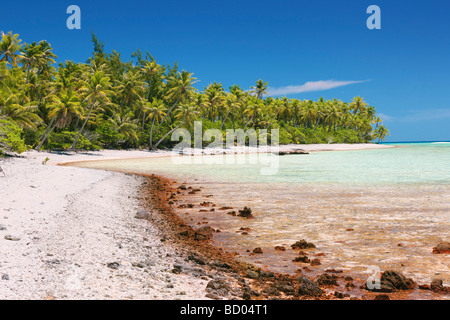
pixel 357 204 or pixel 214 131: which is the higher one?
pixel 214 131

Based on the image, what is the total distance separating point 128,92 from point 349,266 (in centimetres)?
5578

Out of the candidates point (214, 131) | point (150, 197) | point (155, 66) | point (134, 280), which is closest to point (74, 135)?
point (155, 66)

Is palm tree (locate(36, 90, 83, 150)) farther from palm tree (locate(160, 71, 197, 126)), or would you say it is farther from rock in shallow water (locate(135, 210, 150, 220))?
rock in shallow water (locate(135, 210, 150, 220))

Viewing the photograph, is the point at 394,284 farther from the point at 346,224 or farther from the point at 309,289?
the point at 346,224

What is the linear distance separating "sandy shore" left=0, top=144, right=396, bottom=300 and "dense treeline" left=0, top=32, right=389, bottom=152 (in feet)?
44.0

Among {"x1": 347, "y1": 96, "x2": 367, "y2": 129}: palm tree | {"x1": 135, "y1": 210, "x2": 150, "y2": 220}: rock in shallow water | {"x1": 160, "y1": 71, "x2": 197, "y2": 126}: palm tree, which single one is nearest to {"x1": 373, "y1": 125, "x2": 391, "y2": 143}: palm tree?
{"x1": 347, "y1": 96, "x2": 367, "y2": 129}: palm tree

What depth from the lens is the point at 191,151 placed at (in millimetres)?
59312

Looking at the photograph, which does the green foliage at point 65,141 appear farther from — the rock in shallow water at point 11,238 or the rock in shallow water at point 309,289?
the rock in shallow water at point 309,289

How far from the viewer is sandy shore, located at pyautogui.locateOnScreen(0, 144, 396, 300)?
4492mm

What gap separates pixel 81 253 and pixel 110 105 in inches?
2145

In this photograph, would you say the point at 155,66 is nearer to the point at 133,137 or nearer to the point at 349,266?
the point at 133,137

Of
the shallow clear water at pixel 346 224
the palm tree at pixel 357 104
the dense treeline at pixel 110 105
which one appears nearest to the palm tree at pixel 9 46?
the dense treeline at pixel 110 105

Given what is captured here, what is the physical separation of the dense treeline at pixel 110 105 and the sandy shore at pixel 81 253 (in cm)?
1342

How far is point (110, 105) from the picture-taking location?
56.7m
